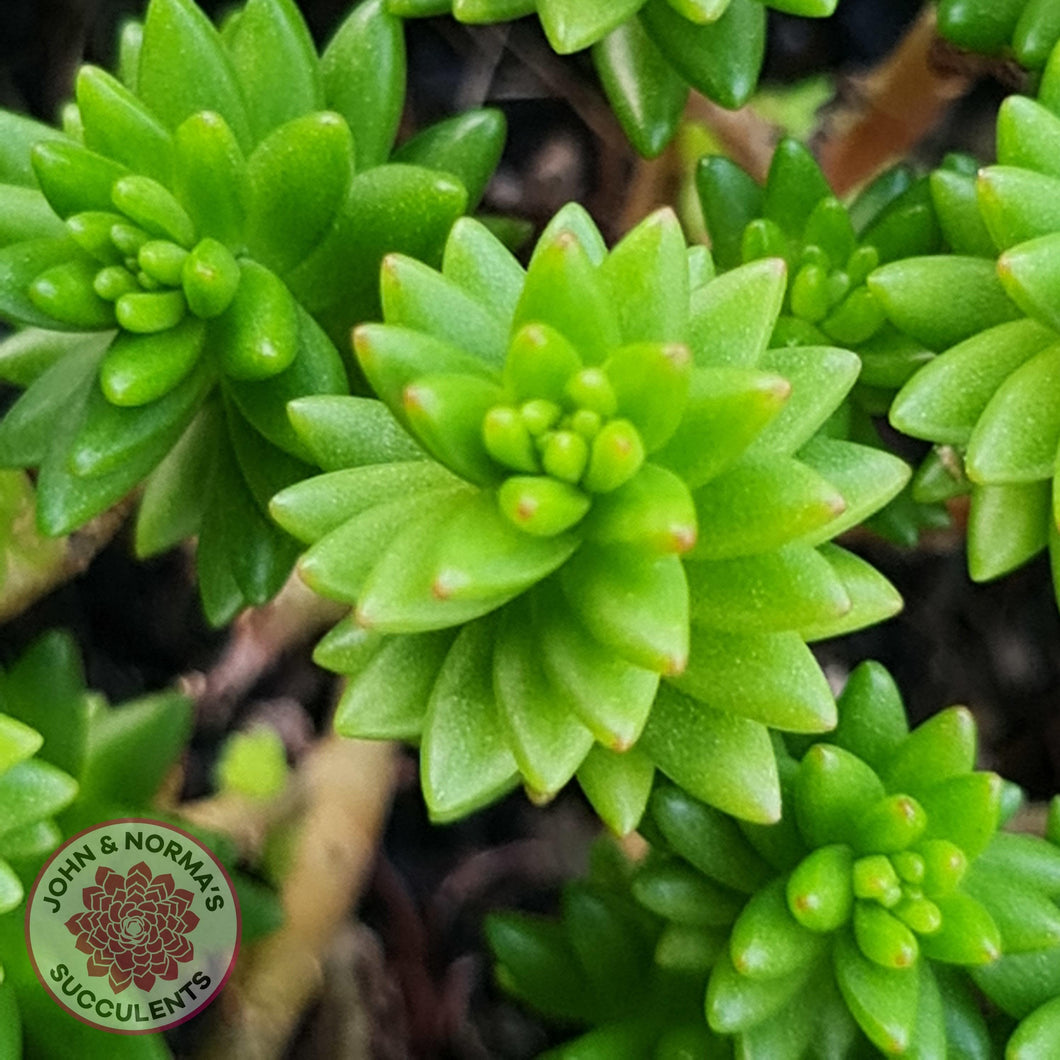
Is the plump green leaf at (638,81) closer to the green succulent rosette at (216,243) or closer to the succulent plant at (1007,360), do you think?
the green succulent rosette at (216,243)

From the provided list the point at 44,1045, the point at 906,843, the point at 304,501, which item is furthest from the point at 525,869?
the point at 304,501

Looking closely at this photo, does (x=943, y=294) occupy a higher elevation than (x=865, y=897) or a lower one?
higher

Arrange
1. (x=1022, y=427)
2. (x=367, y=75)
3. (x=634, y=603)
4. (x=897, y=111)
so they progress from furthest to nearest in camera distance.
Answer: (x=897, y=111)
(x=367, y=75)
(x=1022, y=427)
(x=634, y=603)

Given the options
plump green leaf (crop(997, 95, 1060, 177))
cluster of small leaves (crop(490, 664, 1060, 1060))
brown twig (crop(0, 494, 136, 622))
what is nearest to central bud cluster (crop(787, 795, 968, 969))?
cluster of small leaves (crop(490, 664, 1060, 1060))

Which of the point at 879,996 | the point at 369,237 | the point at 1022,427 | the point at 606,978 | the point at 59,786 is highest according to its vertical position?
the point at 369,237

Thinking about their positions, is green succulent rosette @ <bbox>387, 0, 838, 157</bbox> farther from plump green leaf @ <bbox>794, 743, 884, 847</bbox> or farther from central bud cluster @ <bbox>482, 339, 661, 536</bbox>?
plump green leaf @ <bbox>794, 743, 884, 847</bbox>

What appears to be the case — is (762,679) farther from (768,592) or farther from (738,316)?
(738,316)

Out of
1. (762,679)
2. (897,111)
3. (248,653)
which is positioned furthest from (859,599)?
(248,653)
